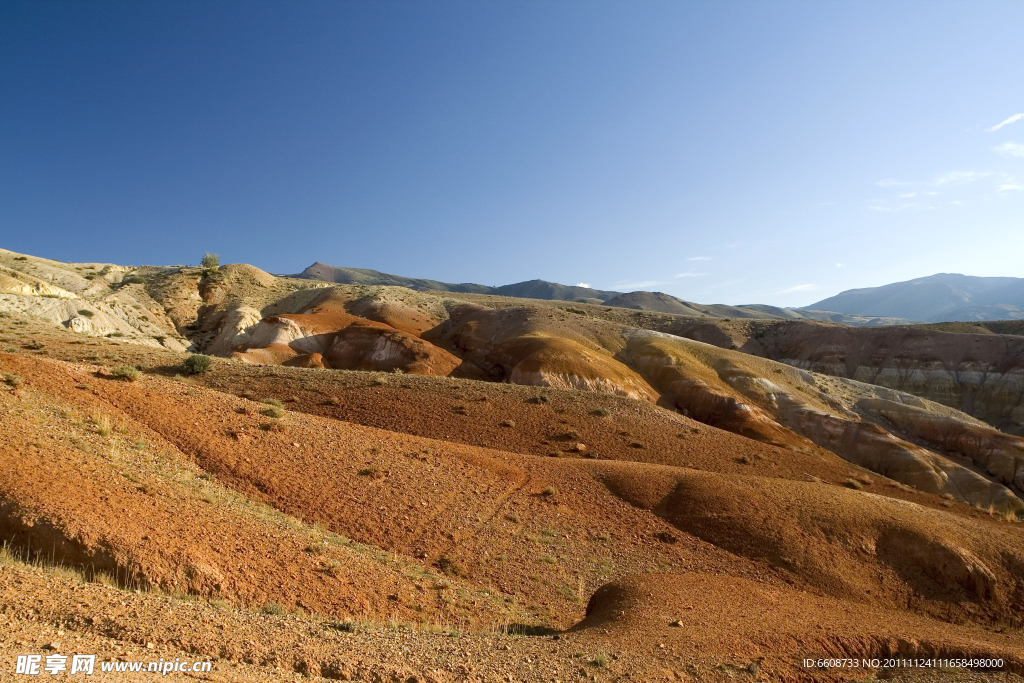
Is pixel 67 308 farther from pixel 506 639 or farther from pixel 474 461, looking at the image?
pixel 506 639

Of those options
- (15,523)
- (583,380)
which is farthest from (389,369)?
(15,523)

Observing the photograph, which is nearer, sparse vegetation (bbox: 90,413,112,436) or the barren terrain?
the barren terrain

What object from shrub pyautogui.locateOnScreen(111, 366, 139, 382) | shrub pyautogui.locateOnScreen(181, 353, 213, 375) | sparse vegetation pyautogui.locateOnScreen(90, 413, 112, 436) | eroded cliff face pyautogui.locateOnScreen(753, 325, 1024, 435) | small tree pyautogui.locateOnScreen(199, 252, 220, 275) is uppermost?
small tree pyautogui.locateOnScreen(199, 252, 220, 275)

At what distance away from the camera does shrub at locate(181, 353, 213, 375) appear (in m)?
23.6

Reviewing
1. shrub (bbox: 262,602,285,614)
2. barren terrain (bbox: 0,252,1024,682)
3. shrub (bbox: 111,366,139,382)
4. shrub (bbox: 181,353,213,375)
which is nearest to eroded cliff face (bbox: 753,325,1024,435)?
barren terrain (bbox: 0,252,1024,682)

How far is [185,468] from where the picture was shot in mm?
12414

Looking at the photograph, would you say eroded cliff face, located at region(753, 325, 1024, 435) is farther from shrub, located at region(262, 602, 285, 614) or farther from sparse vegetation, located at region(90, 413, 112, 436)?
sparse vegetation, located at region(90, 413, 112, 436)

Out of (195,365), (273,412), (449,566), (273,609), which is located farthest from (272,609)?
(195,365)

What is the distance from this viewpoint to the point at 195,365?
23797 millimetres

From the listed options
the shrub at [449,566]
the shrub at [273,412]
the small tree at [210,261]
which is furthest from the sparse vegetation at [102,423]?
the small tree at [210,261]

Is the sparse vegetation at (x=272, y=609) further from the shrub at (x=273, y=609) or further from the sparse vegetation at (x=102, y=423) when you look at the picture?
the sparse vegetation at (x=102, y=423)

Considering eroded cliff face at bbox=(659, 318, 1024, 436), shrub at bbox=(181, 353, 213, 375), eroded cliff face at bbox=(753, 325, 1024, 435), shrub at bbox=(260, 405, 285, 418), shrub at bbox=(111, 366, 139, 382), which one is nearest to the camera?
shrub at bbox=(111, 366, 139, 382)

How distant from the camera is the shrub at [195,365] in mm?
23562

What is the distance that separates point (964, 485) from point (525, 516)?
31.8 metres
